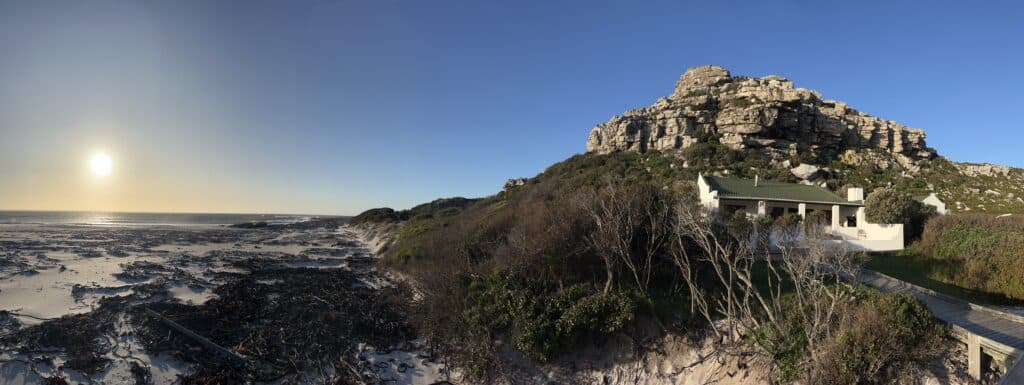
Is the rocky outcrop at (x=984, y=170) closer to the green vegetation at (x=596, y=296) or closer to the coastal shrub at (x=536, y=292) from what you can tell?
the green vegetation at (x=596, y=296)

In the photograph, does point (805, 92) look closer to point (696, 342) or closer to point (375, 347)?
point (696, 342)

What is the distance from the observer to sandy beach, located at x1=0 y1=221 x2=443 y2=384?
9266 millimetres

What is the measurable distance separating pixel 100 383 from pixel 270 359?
123 inches

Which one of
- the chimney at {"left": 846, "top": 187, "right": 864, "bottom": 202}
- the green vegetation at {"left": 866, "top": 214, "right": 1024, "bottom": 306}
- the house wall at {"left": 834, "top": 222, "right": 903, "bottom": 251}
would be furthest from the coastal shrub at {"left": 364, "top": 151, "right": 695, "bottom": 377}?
the chimney at {"left": 846, "top": 187, "right": 864, "bottom": 202}

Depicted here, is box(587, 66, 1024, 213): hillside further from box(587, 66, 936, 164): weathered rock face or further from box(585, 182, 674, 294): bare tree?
box(585, 182, 674, 294): bare tree

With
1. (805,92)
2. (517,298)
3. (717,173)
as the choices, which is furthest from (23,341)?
(805,92)

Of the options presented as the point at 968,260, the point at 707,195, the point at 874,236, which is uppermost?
the point at 707,195

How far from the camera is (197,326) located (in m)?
11.8

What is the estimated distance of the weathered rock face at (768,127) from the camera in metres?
43.3

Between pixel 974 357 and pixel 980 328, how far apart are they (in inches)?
65.2

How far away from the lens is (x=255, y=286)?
57.6ft

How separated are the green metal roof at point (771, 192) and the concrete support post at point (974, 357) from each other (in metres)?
16.3

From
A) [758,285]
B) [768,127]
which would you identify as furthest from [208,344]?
[768,127]

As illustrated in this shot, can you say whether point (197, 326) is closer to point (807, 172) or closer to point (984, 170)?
point (807, 172)
